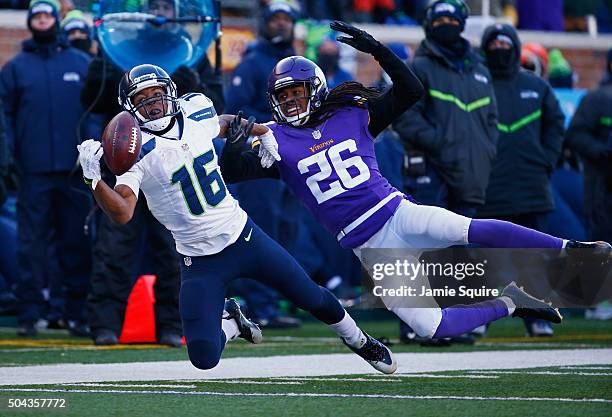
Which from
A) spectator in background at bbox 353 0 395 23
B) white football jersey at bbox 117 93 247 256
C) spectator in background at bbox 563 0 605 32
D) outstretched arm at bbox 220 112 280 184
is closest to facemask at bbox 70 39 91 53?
spectator in background at bbox 353 0 395 23

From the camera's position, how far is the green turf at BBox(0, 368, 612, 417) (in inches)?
226

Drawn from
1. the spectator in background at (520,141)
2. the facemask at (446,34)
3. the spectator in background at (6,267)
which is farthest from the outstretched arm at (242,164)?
the spectator in background at (6,267)

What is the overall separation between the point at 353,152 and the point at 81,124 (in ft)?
12.2

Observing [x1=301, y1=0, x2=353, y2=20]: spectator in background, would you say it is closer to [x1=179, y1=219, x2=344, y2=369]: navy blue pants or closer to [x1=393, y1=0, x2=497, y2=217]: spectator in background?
[x1=393, y1=0, x2=497, y2=217]: spectator in background

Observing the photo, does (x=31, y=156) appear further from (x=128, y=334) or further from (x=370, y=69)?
(x=370, y=69)

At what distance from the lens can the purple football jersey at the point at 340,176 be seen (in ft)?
24.0

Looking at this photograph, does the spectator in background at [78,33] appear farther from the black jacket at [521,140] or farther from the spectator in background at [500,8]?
the spectator in background at [500,8]

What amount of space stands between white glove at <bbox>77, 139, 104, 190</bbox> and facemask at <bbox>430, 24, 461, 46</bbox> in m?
3.74

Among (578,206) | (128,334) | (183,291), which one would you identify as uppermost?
(183,291)

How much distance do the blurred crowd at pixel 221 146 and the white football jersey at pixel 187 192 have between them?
2028 mm

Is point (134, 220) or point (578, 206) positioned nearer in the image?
point (134, 220)

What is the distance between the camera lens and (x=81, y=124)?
10609mm

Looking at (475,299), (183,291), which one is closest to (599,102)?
(475,299)

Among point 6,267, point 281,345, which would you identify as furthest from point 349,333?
point 6,267
